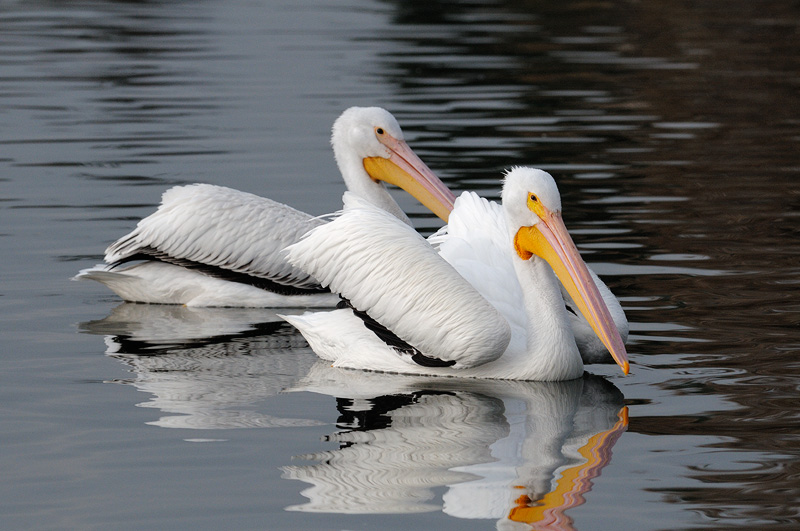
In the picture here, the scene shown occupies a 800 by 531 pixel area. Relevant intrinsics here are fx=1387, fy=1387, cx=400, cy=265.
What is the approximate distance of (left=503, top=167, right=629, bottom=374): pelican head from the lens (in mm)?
5453

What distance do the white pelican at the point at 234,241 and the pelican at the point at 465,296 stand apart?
131 cm

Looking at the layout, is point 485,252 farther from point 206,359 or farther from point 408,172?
point 408,172

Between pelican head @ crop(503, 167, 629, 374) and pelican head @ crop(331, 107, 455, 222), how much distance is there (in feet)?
6.11

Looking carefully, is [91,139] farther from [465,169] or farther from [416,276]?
[416,276]

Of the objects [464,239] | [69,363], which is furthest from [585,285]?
[69,363]

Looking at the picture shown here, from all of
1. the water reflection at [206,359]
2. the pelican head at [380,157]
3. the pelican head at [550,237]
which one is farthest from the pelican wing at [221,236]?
the pelican head at [550,237]

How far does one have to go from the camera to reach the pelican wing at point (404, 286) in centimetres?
552

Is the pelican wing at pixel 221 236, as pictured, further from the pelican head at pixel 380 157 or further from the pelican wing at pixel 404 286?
the pelican wing at pixel 404 286

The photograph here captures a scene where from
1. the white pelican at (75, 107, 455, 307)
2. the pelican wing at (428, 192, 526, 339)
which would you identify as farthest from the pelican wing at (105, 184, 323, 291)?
the pelican wing at (428, 192, 526, 339)

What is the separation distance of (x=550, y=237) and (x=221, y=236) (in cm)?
234

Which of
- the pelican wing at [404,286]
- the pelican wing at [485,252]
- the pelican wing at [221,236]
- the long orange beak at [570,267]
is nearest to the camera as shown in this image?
the long orange beak at [570,267]

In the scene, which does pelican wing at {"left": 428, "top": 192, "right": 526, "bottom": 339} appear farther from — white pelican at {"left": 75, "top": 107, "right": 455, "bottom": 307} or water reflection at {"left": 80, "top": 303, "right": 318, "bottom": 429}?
white pelican at {"left": 75, "top": 107, "right": 455, "bottom": 307}

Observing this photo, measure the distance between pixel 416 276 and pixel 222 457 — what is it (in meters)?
1.25

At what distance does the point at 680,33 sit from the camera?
21.0 meters
